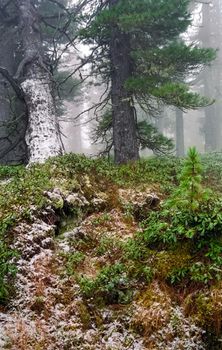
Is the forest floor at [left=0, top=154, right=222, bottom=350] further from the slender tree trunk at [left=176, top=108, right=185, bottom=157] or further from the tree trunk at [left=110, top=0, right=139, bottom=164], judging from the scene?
the slender tree trunk at [left=176, top=108, right=185, bottom=157]

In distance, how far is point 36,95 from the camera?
9.73m

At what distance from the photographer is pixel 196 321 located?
4.15m

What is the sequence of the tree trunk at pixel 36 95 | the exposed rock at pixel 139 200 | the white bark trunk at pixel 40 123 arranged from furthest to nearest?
the tree trunk at pixel 36 95, the white bark trunk at pixel 40 123, the exposed rock at pixel 139 200

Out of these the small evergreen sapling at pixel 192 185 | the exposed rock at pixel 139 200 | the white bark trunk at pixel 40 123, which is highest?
the white bark trunk at pixel 40 123

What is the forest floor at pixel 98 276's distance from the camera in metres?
4.08

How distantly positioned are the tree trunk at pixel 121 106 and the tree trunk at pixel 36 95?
163 cm

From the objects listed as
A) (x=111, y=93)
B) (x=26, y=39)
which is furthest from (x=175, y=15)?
(x=26, y=39)

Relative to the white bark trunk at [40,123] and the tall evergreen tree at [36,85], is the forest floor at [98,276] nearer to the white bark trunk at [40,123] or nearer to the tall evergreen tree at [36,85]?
the white bark trunk at [40,123]

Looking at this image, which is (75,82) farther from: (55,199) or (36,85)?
(55,199)

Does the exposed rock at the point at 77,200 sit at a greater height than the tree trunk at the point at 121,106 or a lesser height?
lesser

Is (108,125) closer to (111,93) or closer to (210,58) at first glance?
(111,93)

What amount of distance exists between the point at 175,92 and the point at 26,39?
531cm

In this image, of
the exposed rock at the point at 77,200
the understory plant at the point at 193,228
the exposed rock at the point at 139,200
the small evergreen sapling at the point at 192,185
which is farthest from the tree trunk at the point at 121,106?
the small evergreen sapling at the point at 192,185

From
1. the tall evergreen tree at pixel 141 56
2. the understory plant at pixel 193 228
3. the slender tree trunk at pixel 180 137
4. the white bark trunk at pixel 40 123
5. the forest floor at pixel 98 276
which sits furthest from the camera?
the slender tree trunk at pixel 180 137
